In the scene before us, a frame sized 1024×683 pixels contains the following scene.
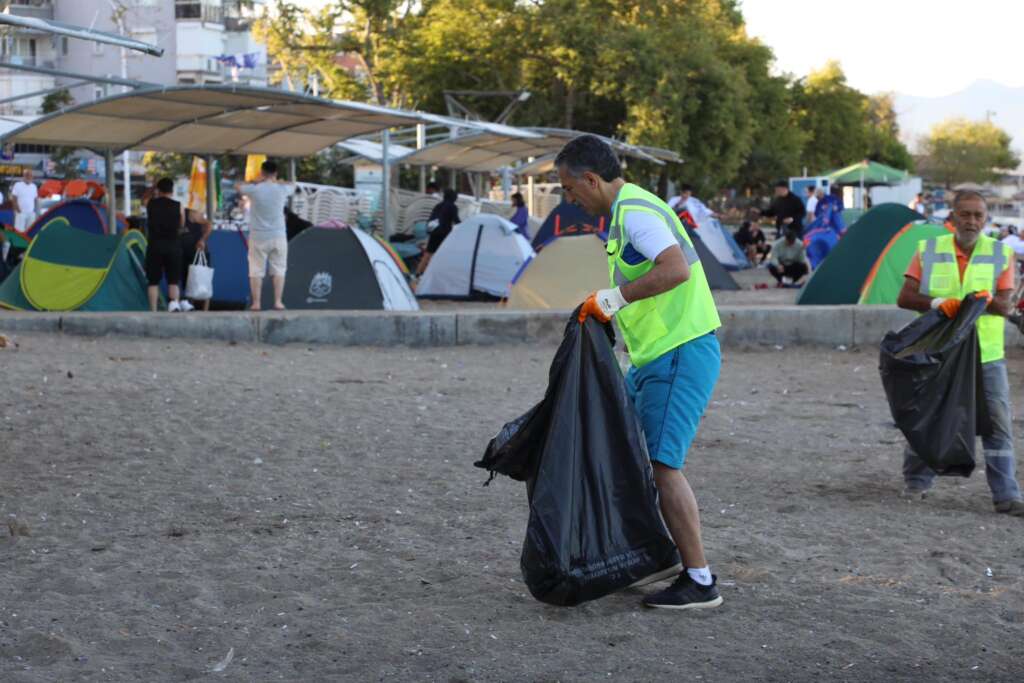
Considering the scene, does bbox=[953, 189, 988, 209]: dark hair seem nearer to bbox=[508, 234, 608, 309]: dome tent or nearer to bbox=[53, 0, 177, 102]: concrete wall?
bbox=[508, 234, 608, 309]: dome tent

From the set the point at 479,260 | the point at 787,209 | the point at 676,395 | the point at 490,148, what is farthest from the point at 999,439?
the point at 490,148

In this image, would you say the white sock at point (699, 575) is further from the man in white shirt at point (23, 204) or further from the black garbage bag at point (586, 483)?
the man in white shirt at point (23, 204)

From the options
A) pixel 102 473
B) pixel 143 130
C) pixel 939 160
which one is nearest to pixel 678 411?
pixel 102 473

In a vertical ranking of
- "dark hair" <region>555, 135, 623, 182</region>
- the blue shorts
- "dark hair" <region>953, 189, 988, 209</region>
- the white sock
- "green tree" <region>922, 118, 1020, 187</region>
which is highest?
"green tree" <region>922, 118, 1020, 187</region>

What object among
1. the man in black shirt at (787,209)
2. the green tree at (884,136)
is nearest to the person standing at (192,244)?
the man in black shirt at (787,209)

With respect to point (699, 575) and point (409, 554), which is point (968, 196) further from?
point (409, 554)

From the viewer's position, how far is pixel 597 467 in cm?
477

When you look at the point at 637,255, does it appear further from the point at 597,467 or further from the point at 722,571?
the point at 722,571

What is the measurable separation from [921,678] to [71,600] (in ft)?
8.93

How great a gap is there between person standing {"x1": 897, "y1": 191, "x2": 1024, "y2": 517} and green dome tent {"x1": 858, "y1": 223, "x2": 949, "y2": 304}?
8.70m

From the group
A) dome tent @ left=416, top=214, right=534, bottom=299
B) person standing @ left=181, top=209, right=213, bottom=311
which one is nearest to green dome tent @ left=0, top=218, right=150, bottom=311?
person standing @ left=181, top=209, right=213, bottom=311

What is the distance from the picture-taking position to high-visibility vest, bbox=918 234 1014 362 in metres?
6.42

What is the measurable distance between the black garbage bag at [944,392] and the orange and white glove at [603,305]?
2.25 meters

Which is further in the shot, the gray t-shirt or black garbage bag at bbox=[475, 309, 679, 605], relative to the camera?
the gray t-shirt
